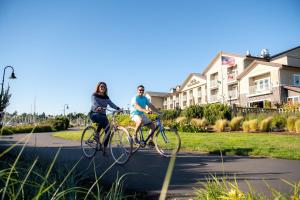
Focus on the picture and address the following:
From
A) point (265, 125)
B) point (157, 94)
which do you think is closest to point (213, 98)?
point (157, 94)

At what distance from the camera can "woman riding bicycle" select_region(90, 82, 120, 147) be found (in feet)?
22.9

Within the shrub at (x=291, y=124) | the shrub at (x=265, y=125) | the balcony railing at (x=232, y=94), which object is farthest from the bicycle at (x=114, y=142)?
the balcony railing at (x=232, y=94)

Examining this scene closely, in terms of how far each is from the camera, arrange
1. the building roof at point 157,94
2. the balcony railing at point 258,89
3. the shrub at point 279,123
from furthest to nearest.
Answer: the building roof at point 157,94
the balcony railing at point 258,89
the shrub at point 279,123

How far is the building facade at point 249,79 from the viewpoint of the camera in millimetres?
37094

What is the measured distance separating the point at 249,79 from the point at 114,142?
3964 cm

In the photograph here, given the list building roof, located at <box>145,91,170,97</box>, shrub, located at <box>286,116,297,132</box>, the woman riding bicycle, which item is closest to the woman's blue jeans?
the woman riding bicycle

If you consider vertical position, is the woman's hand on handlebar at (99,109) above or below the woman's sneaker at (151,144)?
above

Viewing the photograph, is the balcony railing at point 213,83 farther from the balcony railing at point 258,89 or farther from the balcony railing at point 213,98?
the balcony railing at point 258,89

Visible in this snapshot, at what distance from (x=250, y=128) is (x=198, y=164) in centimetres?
1138

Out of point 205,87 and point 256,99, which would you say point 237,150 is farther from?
point 205,87

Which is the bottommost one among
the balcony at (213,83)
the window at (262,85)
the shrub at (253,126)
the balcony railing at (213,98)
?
the shrub at (253,126)

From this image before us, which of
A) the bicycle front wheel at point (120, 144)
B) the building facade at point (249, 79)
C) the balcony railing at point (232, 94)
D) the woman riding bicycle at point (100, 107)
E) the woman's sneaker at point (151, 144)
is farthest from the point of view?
the balcony railing at point (232, 94)

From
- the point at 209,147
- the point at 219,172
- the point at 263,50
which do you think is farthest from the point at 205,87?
the point at 219,172

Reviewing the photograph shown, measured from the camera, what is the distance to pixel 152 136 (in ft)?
24.0
